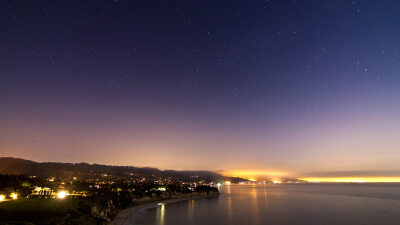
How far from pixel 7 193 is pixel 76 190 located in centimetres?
3834

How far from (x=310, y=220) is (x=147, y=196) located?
77.1m

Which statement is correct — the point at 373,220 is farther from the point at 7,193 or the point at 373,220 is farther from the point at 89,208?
the point at 7,193

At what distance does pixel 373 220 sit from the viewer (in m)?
75.7

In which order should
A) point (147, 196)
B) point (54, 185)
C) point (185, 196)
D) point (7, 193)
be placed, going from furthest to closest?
point (185, 196) → point (147, 196) → point (54, 185) → point (7, 193)

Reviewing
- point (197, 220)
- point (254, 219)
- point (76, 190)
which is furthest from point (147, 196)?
point (254, 219)

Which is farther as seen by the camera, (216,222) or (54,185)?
(54,185)

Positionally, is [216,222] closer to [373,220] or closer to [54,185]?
[373,220]

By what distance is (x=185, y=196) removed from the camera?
166625 millimetres

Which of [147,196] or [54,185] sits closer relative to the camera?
[54,185]

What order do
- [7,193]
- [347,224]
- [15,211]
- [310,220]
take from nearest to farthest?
[15,211]
[7,193]
[347,224]
[310,220]

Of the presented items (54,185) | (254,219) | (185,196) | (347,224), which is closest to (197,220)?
(254,219)

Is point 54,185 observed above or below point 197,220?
above

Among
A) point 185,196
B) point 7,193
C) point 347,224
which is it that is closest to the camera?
point 7,193

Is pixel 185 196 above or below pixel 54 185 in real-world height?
below
